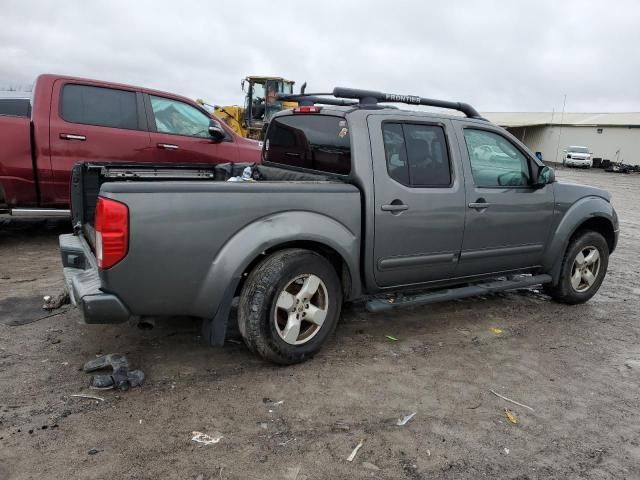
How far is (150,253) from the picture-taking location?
2941mm

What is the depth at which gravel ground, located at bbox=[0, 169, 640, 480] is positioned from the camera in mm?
2582

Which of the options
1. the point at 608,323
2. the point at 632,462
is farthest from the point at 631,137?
the point at 632,462

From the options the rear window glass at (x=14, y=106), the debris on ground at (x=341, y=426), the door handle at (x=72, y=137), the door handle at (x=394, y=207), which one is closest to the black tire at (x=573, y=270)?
the door handle at (x=394, y=207)

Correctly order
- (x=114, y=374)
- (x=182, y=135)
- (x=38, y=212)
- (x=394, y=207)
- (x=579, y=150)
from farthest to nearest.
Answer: (x=579, y=150)
(x=182, y=135)
(x=38, y=212)
(x=394, y=207)
(x=114, y=374)

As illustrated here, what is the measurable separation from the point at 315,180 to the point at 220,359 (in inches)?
57.9

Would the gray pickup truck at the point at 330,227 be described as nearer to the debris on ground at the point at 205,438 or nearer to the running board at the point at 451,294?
the running board at the point at 451,294

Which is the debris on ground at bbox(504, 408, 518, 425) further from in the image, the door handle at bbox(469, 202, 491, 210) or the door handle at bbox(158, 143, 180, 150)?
the door handle at bbox(158, 143, 180, 150)

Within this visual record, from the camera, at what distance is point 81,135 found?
6.11 m

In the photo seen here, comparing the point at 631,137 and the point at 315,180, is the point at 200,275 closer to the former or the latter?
the point at 315,180

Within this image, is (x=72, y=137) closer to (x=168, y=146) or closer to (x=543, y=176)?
(x=168, y=146)

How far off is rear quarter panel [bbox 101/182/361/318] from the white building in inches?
1627

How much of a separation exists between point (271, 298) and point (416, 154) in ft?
5.30

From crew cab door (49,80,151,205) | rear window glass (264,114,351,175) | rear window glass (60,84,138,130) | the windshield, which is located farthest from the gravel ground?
the windshield

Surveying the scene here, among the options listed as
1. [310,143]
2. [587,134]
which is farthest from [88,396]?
[587,134]
